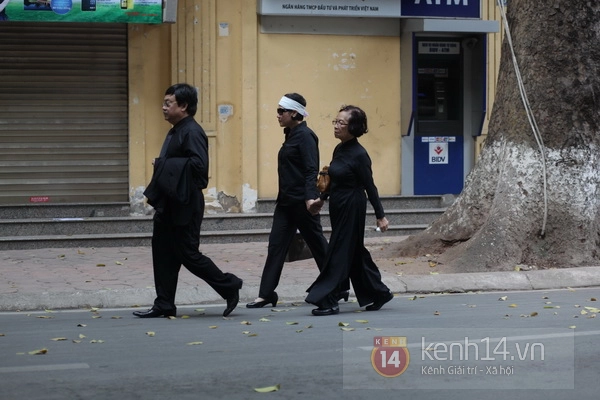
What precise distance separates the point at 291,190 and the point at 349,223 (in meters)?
0.68

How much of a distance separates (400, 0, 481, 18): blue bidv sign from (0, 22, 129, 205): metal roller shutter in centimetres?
393

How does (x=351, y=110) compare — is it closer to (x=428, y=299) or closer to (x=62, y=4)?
(x=428, y=299)

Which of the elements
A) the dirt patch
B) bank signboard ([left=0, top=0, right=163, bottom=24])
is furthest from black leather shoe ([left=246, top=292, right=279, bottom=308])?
bank signboard ([left=0, top=0, right=163, bottom=24])

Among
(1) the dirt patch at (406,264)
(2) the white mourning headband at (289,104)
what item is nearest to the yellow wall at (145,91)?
(1) the dirt patch at (406,264)

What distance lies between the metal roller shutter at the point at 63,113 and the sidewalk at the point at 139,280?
202cm

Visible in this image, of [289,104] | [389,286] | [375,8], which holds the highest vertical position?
[375,8]

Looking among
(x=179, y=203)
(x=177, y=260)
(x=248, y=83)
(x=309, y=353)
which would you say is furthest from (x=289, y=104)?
(x=248, y=83)

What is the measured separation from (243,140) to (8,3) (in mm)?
3649

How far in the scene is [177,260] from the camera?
9312mm

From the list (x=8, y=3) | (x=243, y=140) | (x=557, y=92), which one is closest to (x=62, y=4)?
(x=8, y=3)

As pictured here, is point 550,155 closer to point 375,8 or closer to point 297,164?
point 297,164

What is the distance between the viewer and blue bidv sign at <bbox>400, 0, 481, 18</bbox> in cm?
1608

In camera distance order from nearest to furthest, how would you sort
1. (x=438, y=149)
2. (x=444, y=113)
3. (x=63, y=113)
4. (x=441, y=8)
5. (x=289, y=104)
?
(x=289, y=104) → (x=63, y=113) → (x=441, y=8) → (x=438, y=149) → (x=444, y=113)

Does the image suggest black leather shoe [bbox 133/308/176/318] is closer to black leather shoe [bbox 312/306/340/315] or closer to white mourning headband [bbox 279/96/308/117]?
black leather shoe [bbox 312/306/340/315]
